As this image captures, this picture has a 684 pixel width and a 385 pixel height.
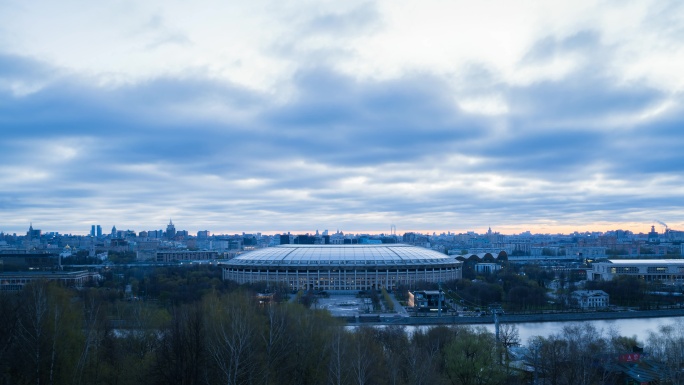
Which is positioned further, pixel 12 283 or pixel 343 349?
pixel 12 283

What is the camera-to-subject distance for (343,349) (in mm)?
10781

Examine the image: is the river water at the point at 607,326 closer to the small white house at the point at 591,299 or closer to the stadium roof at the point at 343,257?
the small white house at the point at 591,299

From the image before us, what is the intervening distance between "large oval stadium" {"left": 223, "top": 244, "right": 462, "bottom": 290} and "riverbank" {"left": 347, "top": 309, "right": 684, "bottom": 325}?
10764 mm

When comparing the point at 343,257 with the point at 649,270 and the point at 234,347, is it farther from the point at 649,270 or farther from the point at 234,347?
the point at 234,347

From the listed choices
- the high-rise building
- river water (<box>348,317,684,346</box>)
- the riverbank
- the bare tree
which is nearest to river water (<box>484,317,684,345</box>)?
river water (<box>348,317,684,346</box>)

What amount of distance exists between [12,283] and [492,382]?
114 ft

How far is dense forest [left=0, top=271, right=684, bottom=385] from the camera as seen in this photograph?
9820mm

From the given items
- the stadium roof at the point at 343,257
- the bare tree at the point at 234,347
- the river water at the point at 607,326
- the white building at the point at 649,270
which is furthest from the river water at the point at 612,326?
the white building at the point at 649,270

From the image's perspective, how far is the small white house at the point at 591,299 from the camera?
2809 centimetres

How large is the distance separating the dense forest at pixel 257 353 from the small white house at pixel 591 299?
13.8 meters

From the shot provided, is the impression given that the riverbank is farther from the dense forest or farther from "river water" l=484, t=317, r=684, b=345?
the dense forest

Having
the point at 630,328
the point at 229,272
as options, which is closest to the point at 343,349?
the point at 630,328

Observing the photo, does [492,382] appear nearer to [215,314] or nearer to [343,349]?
[343,349]

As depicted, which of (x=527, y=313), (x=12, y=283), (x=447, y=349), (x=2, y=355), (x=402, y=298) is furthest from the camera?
(x=12, y=283)
